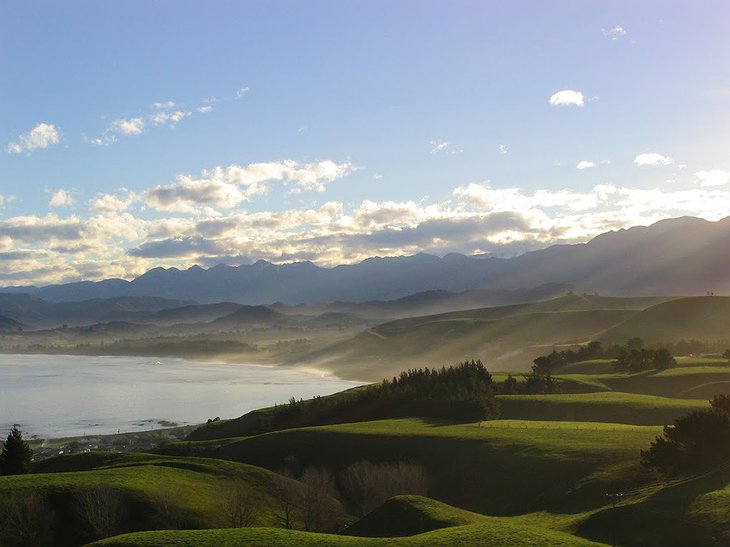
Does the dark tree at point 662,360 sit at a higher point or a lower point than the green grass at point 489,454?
higher

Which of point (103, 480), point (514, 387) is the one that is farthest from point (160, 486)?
point (514, 387)

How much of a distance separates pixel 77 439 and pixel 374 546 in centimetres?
10699

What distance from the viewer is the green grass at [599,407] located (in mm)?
87062

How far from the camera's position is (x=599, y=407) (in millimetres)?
93875

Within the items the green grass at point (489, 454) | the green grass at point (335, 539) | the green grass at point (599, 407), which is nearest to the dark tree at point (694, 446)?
the green grass at point (489, 454)

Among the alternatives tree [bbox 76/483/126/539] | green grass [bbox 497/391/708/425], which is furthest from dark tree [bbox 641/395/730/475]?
tree [bbox 76/483/126/539]

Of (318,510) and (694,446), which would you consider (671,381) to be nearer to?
(694,446)

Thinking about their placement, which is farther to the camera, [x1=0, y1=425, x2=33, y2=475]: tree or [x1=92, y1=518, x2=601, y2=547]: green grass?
[x1=0, y1=425, x2=33, y2=475]: tree

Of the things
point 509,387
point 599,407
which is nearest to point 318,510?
point 599,407

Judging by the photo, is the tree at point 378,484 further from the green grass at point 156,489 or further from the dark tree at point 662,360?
the dark tree at point 662,360

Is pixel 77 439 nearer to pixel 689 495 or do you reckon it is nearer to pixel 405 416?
pixel 405 416

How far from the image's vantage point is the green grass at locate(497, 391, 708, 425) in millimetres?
87062

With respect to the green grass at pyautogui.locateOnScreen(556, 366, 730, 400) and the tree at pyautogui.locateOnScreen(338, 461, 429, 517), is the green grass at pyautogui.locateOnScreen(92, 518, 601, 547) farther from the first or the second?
the green grass at pyautogui.locateOnScreen(556, 366, 730, 400)

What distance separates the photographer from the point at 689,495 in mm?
41062
